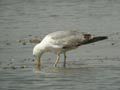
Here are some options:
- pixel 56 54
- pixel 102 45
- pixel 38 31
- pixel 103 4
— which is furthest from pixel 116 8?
pixel 56 54

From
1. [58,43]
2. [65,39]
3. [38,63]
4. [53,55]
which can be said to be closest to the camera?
[38,63]

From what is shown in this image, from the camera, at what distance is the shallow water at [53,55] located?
13406mm

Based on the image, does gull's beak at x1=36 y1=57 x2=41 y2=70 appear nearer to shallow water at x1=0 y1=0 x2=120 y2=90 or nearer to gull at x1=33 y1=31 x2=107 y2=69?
gull at x1=33 y1=31 x2=107 y2=69

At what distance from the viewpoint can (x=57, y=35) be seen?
606 inches

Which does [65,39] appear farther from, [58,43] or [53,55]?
[53,55]

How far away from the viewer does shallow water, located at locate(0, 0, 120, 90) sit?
13.4 m

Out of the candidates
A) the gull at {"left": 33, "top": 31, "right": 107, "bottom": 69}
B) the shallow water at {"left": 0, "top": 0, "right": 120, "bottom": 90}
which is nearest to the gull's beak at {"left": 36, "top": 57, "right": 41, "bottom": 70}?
the gull at {"left": 33, "top": 31, "right": 107, "bottom": 69}

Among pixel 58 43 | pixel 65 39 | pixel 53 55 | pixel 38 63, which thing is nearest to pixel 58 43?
pixel 58 43

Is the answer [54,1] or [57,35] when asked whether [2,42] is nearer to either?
[57,35]

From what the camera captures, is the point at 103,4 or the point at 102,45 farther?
the point at 103,4

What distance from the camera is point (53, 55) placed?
1664cm

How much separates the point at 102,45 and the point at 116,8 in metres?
7.97

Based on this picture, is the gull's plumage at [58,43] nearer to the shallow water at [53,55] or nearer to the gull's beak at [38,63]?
the gull's beak at [38,63]

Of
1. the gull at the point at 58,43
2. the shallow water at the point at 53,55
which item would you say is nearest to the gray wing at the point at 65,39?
the gull at the point at 58,43
